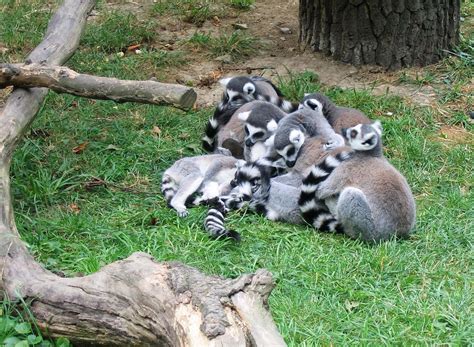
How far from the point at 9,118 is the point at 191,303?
2637mm

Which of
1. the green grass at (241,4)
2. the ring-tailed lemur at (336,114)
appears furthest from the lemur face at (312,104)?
the green grass at (241,4)

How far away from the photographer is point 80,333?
3957 millimetres

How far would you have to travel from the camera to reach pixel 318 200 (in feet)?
19.3

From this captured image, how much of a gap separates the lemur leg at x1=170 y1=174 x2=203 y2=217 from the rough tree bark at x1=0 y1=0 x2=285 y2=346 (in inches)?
64.7

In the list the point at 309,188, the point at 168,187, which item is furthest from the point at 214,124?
the point at 309,188

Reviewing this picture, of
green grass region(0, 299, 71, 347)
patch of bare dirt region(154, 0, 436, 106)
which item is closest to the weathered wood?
green grass region(0, 299, 71, 347)

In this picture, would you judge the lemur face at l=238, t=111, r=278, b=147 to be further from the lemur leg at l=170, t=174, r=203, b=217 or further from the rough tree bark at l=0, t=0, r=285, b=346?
the rough tree bark at l=0, t=0, r=285, b=346

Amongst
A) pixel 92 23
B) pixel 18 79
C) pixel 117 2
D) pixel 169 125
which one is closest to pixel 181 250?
pixel 18 79

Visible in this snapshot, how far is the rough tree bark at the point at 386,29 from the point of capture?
8.07 m

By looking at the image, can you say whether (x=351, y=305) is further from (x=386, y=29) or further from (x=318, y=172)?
(x=386, y=29)

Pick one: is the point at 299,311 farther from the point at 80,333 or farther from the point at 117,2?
the point at 117,2

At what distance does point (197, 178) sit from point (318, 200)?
3.20ft

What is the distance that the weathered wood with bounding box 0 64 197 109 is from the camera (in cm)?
566

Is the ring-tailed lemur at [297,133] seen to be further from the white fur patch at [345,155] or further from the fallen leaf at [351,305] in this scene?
the fallen leaf at [351,305]
